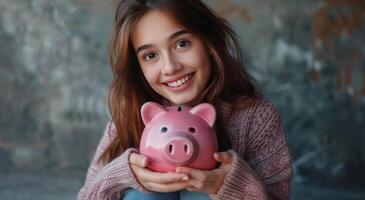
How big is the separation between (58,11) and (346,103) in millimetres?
1444

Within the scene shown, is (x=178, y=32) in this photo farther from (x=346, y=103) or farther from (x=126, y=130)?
(x=346, y=103)

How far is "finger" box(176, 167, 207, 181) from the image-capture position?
52.0 inches

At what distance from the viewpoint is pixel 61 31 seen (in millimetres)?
2934

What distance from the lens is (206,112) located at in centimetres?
140

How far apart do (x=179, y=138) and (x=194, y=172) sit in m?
0.10

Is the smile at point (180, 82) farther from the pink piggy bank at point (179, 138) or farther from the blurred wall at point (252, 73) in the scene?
the blurred wall at point (252, 73)

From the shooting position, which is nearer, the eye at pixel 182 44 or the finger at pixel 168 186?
the finger at pixel 168 186

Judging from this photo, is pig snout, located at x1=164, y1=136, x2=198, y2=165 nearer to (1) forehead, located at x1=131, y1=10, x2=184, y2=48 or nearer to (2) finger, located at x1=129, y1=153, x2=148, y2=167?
(2) finger, located at x1=129, y1=153, x2=148, y2=167

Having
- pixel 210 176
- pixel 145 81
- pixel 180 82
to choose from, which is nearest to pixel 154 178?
pixel 210 176

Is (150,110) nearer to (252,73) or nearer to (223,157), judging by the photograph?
(223,157)

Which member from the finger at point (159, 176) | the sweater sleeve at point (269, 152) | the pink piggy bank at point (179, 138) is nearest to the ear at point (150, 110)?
the pink piggy bank at point (179, 138)

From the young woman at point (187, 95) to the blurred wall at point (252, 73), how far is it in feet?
4.08

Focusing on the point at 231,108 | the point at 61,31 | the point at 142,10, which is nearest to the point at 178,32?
the point at 142,10

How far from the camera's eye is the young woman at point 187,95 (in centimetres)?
147
